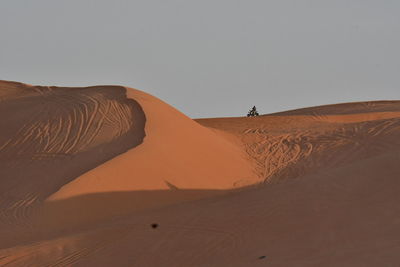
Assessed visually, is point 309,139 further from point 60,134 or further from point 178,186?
point 60,134

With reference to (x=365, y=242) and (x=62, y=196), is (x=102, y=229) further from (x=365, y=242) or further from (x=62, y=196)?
(x=365, y=242)

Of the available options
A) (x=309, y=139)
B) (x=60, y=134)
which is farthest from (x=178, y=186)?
(x=309, y=139)

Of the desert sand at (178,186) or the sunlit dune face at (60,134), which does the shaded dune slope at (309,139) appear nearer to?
the desert sand at (178,186)

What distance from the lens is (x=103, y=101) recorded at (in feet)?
69.5

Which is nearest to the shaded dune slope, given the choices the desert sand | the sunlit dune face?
the desert sand

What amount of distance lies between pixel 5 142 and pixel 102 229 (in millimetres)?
7850

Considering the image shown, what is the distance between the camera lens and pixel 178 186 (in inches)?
630

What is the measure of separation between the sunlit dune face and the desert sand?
0.06 meters

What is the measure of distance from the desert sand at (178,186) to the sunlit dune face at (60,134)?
56 millimetres

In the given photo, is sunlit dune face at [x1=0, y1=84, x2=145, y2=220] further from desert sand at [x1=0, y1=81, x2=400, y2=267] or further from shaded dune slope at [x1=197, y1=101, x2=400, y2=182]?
shaded dune slope at [x1=197, y1=101, x2=400, y2=182]

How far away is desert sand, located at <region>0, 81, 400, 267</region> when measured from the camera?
1096cm

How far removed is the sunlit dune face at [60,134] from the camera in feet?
54.1

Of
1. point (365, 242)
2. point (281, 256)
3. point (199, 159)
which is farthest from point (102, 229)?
point (199, 159)

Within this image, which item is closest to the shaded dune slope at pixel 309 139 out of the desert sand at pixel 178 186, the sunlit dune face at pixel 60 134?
the desert sand at pixel 178 186
